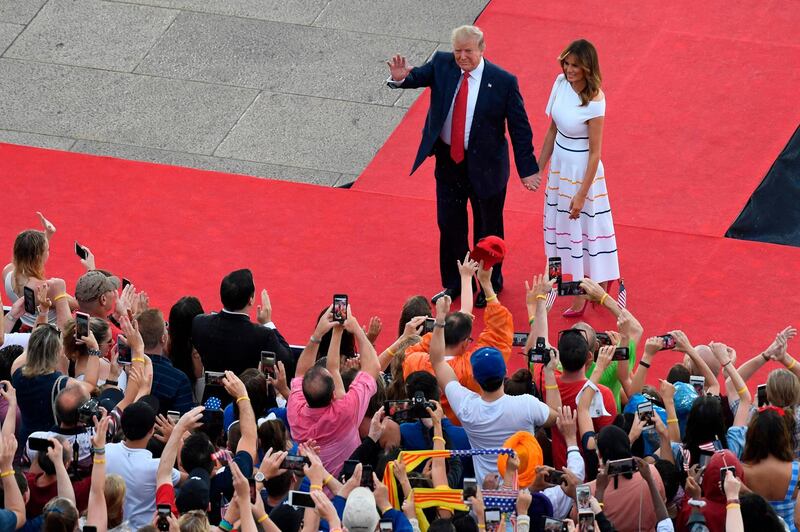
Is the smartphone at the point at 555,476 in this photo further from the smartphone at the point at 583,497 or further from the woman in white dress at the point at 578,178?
the woman in white dress at the point at 578,178

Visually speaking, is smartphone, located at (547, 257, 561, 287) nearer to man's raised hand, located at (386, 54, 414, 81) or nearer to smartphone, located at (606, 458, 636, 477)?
man's raised hand, located at (386, 54, 414, 81)

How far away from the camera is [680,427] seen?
784cm

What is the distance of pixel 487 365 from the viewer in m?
7.18

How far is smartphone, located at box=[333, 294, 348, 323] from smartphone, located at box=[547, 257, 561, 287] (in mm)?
1688

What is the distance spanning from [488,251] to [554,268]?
481mm

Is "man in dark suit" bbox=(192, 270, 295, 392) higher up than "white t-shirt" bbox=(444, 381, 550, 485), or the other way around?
"white t-shirt" bbox=(444, 381, 550, 485)

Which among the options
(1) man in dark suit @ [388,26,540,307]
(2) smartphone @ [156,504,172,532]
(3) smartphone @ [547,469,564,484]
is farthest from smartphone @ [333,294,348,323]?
(1) man in dark suit @ [388,26,540,307]

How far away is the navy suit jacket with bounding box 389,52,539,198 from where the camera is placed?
10039 mm

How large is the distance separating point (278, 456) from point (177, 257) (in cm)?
494

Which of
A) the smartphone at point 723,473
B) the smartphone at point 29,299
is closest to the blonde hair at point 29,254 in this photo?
the smartphone at point 29,299

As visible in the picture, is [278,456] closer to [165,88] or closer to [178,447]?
[178,447]

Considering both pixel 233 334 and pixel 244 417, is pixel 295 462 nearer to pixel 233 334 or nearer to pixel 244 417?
pixel 244 417

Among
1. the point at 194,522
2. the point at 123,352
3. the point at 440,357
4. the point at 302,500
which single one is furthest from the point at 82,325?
the point at 302,500

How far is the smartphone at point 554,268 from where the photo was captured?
29.4ft
